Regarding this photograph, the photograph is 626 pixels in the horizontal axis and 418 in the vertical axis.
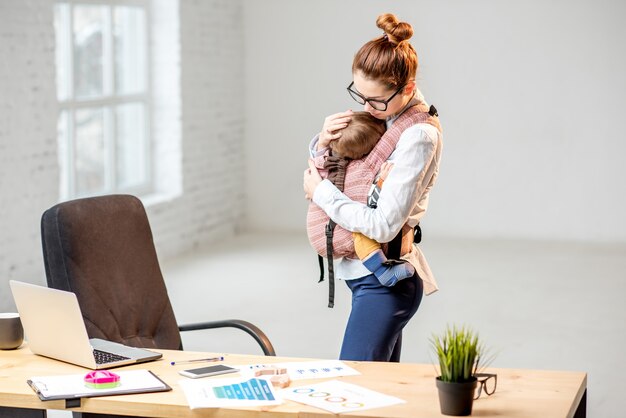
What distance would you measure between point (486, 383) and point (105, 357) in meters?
0.98

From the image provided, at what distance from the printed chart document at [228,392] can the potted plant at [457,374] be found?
→ 0.38 metres

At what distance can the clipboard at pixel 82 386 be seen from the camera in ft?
7.32

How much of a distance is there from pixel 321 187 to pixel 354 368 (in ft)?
2.08

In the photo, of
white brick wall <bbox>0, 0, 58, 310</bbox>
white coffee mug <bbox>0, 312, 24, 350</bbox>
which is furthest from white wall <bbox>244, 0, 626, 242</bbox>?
white coffee mug <bbox>0, 312, 24, 350</bbox>

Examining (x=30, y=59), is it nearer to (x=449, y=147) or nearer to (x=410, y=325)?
(x=410, y=325)

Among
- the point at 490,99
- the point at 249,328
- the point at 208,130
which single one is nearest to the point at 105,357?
the point at 249,328

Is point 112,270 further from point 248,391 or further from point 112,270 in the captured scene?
point 248,391

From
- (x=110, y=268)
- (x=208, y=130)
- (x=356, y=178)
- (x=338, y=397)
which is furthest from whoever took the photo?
(x=208, y=130)

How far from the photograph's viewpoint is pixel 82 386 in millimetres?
2297

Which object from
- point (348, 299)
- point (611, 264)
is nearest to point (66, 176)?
point (348, 299)

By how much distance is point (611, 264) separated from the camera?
301 inches

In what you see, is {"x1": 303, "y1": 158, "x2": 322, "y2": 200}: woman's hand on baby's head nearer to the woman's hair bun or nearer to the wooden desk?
the woman's hair bun

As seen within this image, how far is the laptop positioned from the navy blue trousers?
1.92 ft

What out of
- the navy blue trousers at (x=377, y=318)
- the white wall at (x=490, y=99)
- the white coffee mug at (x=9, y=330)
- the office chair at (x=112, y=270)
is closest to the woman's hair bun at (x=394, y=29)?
the navy blue trousers at (x=377, y=318)
